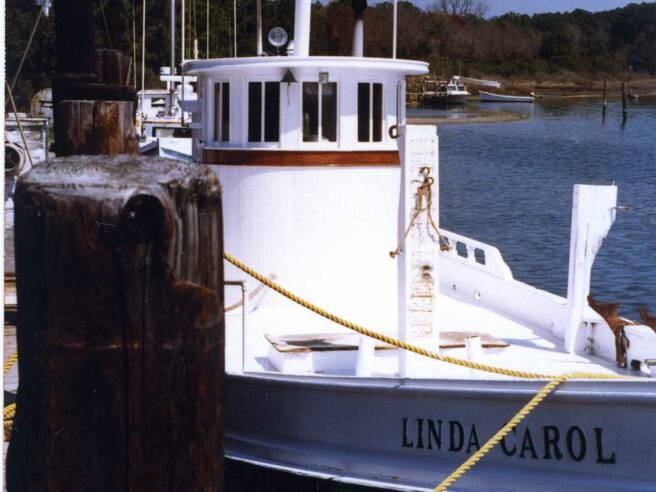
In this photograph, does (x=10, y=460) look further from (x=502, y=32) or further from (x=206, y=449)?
(x=502, y=32)

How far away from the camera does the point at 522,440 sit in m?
6.66

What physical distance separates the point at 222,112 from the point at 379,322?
7.91 ft

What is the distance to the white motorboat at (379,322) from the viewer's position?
6576mm

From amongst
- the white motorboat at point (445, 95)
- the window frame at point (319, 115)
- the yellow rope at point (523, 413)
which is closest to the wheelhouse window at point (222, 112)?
the window frame at point (319, 115)

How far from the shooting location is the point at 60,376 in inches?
125

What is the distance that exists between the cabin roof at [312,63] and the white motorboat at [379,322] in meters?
0.02

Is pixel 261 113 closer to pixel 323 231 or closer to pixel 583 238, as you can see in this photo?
pixel 323 231

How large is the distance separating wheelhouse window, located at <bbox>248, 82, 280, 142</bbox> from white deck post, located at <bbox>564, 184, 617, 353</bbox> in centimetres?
269

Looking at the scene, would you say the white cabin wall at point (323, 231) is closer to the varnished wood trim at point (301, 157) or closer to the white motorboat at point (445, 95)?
the varnished wood trim at point (301, 157)

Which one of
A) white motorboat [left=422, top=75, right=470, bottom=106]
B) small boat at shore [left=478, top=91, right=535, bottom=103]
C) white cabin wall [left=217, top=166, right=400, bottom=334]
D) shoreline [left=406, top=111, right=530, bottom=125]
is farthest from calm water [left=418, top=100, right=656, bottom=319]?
small boat at shore [left=478, top=91, right=535, bottom=103]

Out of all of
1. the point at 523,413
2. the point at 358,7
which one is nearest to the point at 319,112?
the point at 358,7

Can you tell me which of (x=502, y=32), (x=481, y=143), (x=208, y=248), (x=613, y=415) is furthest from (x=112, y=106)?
(x=502, y=32)

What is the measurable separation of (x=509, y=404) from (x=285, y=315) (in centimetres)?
323

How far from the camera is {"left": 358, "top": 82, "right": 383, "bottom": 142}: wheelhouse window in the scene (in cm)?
920
